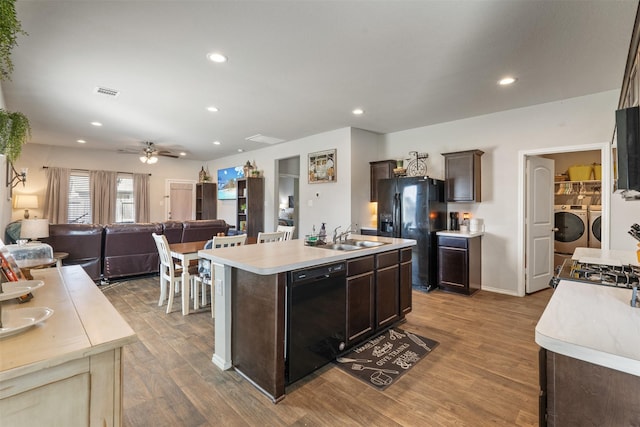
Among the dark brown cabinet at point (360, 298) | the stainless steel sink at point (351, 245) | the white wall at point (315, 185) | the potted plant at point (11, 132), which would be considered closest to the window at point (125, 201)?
the white wall at point (315, 185)

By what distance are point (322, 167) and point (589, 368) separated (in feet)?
16.0

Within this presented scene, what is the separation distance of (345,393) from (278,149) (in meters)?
5.43

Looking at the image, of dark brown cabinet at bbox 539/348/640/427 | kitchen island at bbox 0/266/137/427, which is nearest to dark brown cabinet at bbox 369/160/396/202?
dark brown cabinet at bbox 539/348/640/427

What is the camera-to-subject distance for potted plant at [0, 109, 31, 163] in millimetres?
1758

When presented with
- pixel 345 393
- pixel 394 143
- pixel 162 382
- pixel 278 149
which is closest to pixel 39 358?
pixel 162 382

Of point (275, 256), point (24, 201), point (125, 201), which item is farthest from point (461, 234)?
point (125, 201)

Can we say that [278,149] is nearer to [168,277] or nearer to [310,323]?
[168,277]

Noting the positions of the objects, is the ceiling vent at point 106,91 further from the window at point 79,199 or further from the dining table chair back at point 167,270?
the window at point 79,199

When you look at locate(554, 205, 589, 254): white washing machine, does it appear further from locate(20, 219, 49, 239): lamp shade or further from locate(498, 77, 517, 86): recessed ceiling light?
locate(20, 219, 49, 239): lamp shade

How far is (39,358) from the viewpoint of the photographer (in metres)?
0.79

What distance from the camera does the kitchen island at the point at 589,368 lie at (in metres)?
0.83

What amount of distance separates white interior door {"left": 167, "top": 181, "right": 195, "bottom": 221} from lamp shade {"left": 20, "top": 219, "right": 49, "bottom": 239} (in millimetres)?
4796

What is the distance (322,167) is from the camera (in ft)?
18.0

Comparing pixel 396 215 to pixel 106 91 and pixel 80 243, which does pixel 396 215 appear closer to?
pixel 106 91
